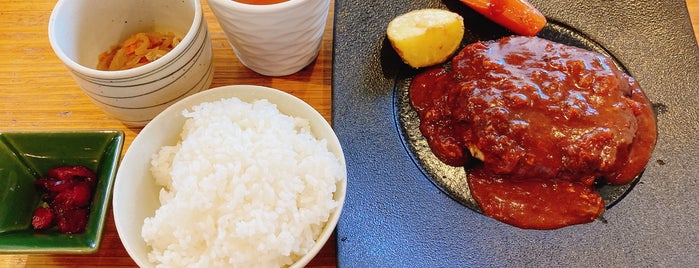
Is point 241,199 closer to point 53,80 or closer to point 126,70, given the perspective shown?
point 126,70

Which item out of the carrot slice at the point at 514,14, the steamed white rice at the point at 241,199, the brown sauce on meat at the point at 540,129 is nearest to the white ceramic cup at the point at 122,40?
the steamed white rice at the point at 241,199

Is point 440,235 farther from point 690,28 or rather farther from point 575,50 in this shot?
point 690,28

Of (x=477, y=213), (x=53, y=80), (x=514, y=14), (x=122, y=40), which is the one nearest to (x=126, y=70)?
(x=122, y=40)

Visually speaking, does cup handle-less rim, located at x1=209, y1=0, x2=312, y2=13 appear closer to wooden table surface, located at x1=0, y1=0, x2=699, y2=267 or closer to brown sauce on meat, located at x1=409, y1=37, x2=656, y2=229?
wooden table surface, located at x1=0, y1=0, x2=699, y2=267

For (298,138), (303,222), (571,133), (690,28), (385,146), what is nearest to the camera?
(303,222)

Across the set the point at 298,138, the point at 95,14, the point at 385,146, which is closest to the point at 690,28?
the point at 385,146

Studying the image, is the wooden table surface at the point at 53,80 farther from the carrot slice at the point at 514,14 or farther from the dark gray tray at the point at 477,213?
the carrot slice at the point at 514,14
